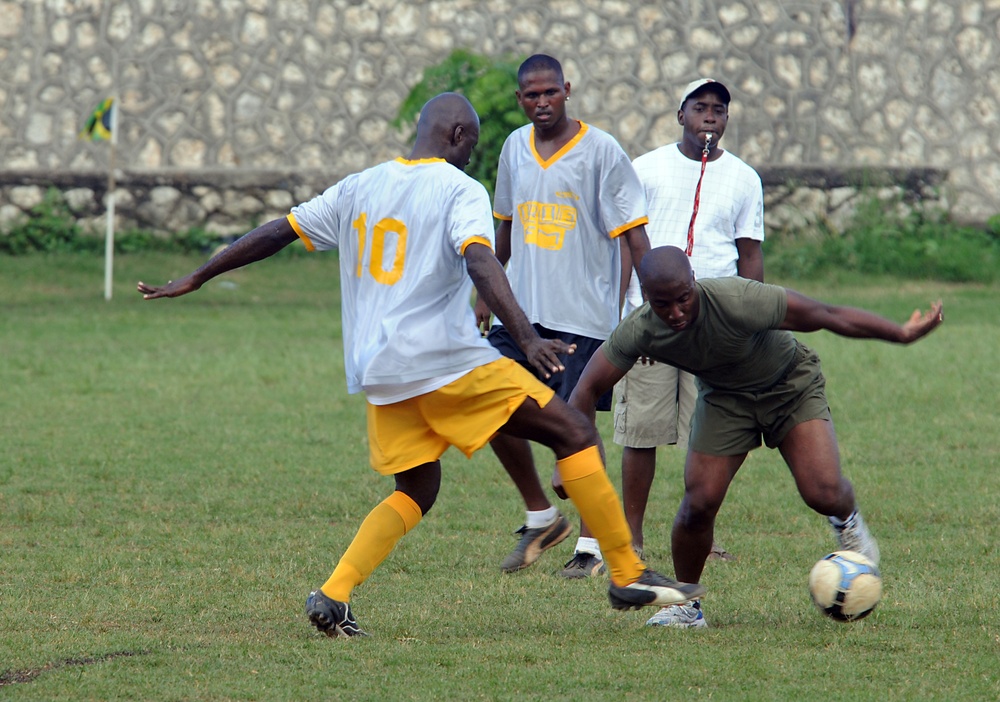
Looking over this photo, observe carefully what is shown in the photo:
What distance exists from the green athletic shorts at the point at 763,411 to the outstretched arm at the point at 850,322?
41 cm

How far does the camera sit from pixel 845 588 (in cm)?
479

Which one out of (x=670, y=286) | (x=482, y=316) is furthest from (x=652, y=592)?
(x=482, y=316)

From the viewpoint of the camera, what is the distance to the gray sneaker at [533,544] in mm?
6057

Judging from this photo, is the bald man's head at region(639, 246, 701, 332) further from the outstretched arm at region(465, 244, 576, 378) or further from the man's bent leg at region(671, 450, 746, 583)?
the man's bent leg at region(671, 450, 746, 583)

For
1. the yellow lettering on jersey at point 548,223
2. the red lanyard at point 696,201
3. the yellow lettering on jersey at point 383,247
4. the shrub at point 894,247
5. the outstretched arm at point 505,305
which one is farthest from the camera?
the shrub at point 894,247

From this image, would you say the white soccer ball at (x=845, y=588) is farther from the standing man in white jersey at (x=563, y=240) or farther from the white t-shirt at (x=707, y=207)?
the white t-shirt at (x=707, y=207)

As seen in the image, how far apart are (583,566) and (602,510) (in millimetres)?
1118

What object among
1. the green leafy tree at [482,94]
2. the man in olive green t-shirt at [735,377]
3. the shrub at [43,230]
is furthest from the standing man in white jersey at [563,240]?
the shrub at [43,230]

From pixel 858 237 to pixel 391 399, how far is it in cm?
1425

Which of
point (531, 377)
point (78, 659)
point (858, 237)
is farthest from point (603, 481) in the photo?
point (858, 237)

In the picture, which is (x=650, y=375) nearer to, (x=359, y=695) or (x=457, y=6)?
(x=359, y=695)

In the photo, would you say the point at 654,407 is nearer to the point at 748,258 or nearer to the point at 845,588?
the point at 748,258

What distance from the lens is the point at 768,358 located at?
16.6 feet

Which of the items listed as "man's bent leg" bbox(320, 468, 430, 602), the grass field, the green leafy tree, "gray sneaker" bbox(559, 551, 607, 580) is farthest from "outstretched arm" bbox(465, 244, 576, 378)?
the green leafy tree
